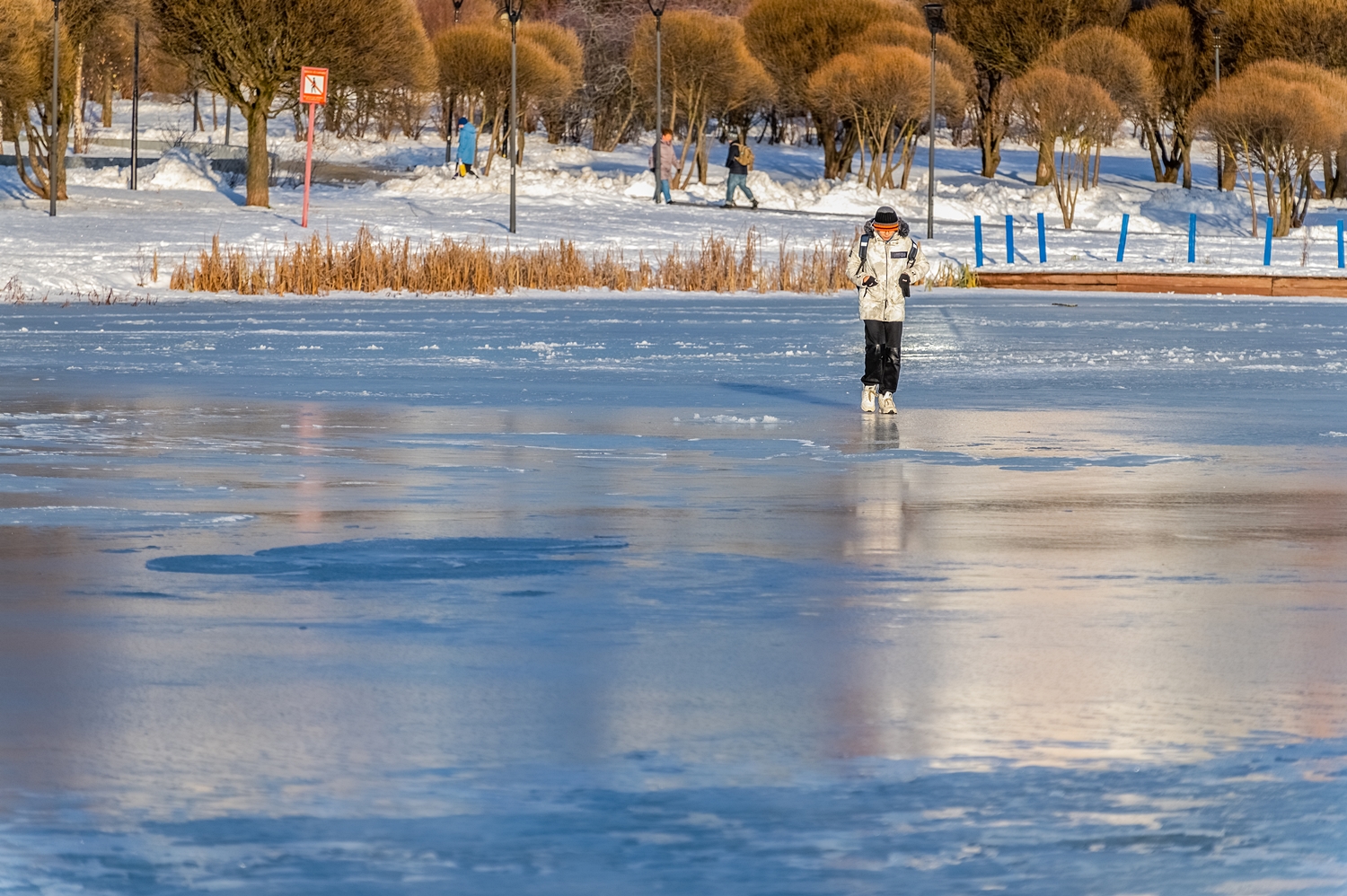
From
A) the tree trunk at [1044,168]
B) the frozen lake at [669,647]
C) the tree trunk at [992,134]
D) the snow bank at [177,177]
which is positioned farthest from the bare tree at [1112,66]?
the frozen lake at [669,647]

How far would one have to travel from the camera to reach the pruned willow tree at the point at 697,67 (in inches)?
2414

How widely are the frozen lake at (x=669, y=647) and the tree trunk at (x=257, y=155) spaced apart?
32088mm

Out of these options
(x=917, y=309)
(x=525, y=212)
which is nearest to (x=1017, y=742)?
(x=917, y=309)

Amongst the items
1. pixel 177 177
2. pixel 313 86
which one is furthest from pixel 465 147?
pixel 313 86

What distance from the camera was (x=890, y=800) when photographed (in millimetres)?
5238

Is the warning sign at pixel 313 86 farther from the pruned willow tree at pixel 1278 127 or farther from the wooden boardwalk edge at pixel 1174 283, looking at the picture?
the pruned willow tree at pixel 1278 127

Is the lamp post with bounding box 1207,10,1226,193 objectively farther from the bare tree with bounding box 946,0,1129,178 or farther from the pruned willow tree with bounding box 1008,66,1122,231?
the pruned willow tree with bounding box 1008,66,1122,231

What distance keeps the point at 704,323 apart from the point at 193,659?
744 inches

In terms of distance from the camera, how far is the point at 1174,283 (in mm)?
34156

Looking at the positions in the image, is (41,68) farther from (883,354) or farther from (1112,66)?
(883,354)

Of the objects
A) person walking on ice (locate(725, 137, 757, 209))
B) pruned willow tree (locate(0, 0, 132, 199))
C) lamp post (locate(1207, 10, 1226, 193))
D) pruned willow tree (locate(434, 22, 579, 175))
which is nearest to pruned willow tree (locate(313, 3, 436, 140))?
pruned willow tree (locate(0, 0, 132, 199))

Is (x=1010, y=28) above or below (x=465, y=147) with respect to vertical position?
above

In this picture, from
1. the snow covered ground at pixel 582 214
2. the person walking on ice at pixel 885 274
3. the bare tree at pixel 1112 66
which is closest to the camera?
the person walking on ice at pixel 885 274

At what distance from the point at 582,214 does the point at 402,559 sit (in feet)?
128
